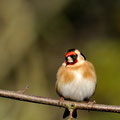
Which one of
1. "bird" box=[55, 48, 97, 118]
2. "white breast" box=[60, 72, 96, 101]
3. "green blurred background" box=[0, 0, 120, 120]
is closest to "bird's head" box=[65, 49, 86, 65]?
"bird" box=[55, 48, 97, 118]

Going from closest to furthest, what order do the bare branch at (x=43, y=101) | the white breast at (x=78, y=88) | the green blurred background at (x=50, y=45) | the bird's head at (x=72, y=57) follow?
the bare branch at (x=43, y=101) → the white breast at (x=78, y=88) → the bird's head at (x=72, y=57) → the green blurred background at (x=50, y=45)

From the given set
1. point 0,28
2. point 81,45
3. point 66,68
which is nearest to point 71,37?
point 81,45

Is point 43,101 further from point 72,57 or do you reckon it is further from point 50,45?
point 50,45

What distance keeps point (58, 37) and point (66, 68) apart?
14.7 feet

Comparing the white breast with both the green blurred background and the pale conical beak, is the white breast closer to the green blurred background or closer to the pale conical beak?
the pale conical beak

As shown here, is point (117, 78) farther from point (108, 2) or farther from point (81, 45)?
point (108, 2)

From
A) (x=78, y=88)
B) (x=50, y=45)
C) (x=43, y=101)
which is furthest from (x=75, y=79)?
(x=50, y=45)

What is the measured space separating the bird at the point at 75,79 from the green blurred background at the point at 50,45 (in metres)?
1.60

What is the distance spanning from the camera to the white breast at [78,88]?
4793 millimetres

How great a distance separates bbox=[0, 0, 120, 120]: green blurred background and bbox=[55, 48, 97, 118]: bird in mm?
1601

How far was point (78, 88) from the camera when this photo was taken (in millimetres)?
4809

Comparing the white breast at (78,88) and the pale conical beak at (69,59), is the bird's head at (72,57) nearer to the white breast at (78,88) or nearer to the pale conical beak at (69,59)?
the pale conical beak at (69,59)

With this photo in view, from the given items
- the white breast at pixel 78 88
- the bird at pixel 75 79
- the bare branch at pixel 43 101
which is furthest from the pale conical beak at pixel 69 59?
the bare branch at pixel 43 101

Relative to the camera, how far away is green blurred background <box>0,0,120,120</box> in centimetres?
685
